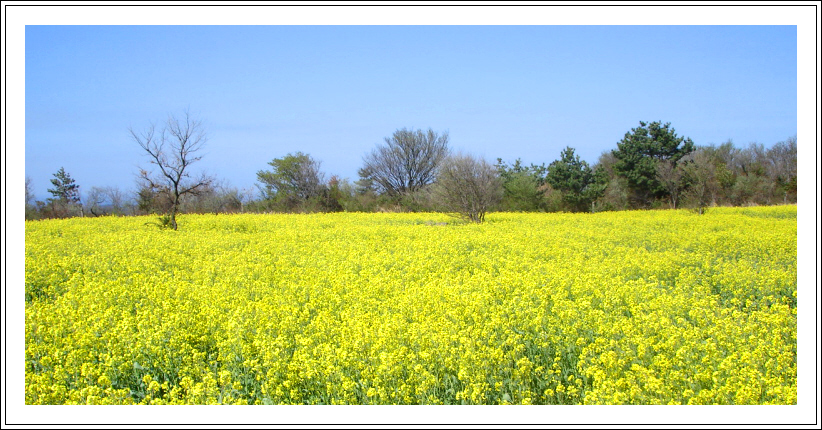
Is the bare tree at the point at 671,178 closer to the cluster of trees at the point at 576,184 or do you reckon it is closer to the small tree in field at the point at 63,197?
the cluster of trees at the point at 576,184

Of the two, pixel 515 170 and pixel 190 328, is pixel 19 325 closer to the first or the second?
pixel 190 328

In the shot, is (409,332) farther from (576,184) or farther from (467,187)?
(576,184)

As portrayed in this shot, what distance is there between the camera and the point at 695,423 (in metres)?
3.56

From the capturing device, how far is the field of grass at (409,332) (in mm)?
4230

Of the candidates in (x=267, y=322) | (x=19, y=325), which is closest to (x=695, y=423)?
(x=267, y=322)

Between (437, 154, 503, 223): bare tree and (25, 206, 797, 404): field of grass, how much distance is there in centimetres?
1264

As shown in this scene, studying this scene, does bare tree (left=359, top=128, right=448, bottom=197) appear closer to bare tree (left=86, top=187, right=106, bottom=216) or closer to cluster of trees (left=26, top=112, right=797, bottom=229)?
cluster of trees (left=26, top=112, right=797, bottom=229)

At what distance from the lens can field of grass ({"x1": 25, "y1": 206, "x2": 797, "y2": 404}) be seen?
4.23 m

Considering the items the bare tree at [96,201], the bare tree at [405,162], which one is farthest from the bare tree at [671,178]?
the bare tree at [96,201]

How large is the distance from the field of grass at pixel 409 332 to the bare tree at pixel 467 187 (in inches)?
498

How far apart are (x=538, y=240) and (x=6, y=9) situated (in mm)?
11641

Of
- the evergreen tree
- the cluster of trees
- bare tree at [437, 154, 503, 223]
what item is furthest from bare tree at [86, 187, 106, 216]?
the evergreen tree

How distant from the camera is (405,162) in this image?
48.1 metres

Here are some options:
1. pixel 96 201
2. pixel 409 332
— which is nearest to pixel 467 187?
pixel 409 332
